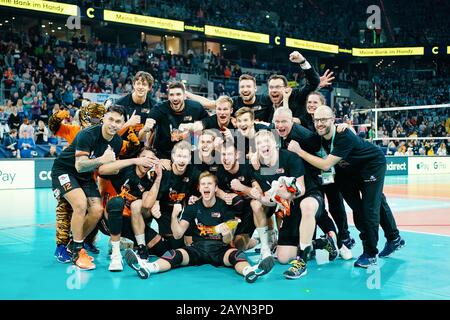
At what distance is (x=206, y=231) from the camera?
523cm

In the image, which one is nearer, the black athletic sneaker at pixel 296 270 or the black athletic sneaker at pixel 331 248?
the black athletic sneaker at pixel 296 270

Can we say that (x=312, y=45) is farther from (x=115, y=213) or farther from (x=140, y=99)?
(x=115, y=213)

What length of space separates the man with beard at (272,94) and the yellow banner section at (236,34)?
23056 mm

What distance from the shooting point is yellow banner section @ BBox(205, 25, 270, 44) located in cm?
2902

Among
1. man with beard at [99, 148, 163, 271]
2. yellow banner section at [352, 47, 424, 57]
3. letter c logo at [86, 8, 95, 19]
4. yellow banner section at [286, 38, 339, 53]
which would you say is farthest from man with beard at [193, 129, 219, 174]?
yellow banner section at [352, 47, 424, 57]

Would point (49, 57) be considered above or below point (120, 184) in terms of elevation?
above

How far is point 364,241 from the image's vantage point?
520 centimetres

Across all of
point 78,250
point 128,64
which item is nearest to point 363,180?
point 78,250

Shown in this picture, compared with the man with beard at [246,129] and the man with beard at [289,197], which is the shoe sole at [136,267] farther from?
the man with beard at [246,129]

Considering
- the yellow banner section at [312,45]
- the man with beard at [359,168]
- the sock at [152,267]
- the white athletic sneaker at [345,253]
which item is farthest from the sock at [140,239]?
the yellow banner section at [312,45]

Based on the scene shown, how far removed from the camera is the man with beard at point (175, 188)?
18.1 ft

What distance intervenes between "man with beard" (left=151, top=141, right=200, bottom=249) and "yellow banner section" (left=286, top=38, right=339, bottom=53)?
28455 millimetres

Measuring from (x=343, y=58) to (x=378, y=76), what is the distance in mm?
3266
